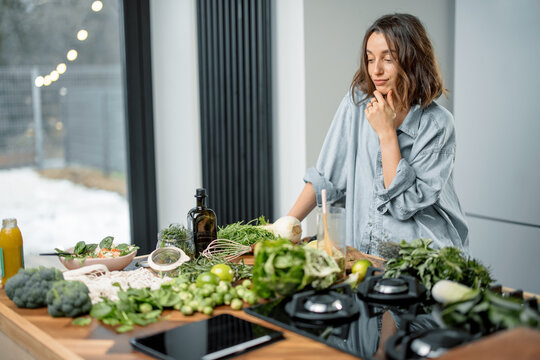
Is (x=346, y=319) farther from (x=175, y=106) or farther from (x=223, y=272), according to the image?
(x=175, y=106)

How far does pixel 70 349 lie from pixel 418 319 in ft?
2.64

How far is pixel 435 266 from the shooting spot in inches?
62.3

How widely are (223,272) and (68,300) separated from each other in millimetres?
439

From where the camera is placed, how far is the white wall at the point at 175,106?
3.62 metres

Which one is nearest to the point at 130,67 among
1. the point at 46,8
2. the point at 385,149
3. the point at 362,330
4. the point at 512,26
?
the point at 46,8

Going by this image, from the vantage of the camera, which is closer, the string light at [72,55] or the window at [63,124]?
the window at [63,124]

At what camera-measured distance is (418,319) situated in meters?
1.39

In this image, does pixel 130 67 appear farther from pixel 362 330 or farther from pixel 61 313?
pixel 362 330

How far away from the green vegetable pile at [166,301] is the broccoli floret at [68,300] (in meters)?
0.03

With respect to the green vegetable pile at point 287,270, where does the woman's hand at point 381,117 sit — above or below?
above

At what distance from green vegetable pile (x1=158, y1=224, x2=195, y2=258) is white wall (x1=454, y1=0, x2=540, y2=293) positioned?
2.08 meters

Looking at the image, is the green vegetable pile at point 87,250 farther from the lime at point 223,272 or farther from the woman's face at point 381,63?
the woman's face at point 381,63

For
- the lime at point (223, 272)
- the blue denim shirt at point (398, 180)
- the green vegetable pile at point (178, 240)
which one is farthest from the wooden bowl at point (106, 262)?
the blue denim shirt at point (398, 180)

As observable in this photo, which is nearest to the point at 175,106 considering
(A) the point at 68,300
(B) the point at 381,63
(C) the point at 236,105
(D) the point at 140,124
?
(D) the point at 140,124
